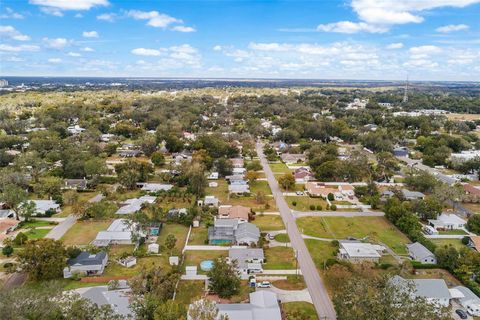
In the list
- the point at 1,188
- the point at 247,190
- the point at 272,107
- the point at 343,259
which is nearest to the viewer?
the point at 343,259

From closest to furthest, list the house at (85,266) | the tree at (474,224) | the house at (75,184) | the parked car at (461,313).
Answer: the parked car at (461,313) → the house at (85,266) → the tree at (474,224) → the house at (75,184)

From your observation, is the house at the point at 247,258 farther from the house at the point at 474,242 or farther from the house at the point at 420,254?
the house at the point at 474,242

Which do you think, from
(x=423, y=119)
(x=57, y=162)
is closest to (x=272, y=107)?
(x=423, y=119)

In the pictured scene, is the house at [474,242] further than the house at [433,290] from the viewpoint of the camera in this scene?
Yes

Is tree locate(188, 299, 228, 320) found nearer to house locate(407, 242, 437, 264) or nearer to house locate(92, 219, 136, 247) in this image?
house locate(92, 219, 136, 247)

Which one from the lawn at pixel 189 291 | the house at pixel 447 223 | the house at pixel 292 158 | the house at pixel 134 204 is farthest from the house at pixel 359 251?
the house at pixel 292 158

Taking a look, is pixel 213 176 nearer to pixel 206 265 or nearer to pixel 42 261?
pixel 206 265

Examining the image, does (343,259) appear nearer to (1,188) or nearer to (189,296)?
(189,296)

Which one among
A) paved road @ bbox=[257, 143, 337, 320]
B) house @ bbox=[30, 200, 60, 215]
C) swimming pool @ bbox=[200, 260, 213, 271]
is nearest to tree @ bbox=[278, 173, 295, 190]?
paved road @ bbox=[257, 143, 337, 320]
